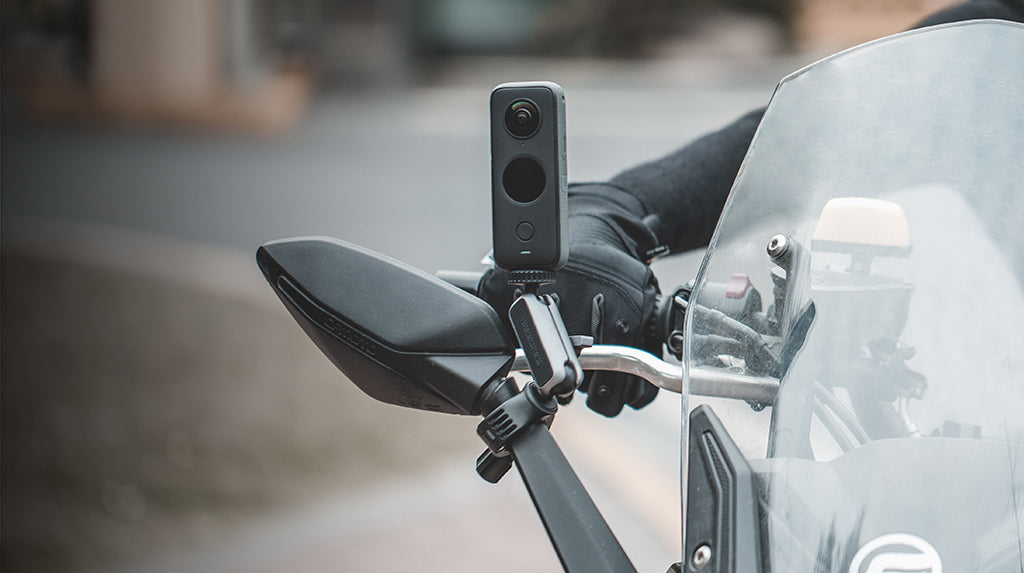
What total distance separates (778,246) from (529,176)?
0.29 m

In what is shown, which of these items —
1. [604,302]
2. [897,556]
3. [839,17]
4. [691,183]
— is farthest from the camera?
[839,17]

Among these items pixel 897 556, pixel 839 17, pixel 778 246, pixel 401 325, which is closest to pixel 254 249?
pixel 401 325

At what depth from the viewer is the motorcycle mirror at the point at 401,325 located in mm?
1191

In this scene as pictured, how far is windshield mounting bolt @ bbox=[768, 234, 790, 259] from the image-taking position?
119 centimetres

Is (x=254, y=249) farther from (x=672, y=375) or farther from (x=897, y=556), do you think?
(x=897, y=556)

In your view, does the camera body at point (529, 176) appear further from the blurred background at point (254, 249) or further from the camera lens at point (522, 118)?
the blurred background at point (254, 249)

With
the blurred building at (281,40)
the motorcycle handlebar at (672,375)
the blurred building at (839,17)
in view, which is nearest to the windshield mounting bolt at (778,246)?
the motorcycle handlebar at (672,375)

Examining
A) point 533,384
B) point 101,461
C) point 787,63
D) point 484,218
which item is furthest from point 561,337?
point 787,63

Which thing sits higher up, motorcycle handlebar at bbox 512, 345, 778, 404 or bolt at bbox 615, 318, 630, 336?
motorcycle handlebar at bbox 512, 345, 778, 404

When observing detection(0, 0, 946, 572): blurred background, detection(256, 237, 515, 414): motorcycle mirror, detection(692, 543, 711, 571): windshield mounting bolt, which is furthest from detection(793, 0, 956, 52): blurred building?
detection(692, 543, 711, 571): windshield mounting bolt

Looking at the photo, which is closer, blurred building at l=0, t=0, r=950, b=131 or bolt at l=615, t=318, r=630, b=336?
bolt at l=615, t=318, r=630, b=336

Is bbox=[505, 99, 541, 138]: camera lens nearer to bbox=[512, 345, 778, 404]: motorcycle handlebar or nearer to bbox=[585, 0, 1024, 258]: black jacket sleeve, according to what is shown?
bbox=[512, 345, 778, 404]: motorcycle handlebar

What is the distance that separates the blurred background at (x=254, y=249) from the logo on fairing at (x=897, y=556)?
0.58 ft

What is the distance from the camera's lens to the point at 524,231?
3.65ft
